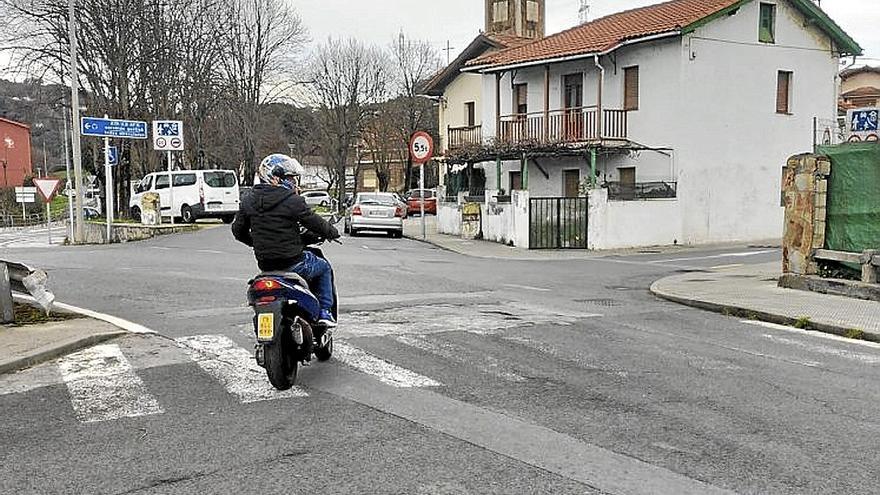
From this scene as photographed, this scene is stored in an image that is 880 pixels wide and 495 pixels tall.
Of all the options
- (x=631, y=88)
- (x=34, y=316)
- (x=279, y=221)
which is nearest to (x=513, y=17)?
(x=631, y=88)

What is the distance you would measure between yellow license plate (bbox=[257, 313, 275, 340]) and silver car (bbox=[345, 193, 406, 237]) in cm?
2083

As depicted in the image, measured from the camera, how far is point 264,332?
6.17 meters

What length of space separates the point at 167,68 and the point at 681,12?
80.9ft

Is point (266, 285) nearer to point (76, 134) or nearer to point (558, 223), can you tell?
point (558, 223)

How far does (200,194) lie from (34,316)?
23264 millimetres

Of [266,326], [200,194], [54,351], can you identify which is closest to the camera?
[266,326]

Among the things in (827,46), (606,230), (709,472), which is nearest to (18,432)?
(709,472)

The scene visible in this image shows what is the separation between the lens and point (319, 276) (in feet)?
23.1

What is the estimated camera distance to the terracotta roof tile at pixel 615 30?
85.5ft

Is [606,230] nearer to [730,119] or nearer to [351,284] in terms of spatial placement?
[730,119]

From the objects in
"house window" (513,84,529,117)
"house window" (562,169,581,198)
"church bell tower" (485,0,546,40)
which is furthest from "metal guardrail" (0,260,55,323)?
"church bell tower" (485,0,546,40)

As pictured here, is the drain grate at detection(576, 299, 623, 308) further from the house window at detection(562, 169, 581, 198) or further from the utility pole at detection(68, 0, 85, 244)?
the utility pole at detection(68, 0, 85, 244)

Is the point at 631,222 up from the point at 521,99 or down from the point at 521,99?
down

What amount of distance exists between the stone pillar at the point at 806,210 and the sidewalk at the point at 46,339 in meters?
10.2
